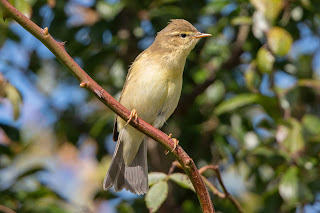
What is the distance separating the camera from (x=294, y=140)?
3.38 m

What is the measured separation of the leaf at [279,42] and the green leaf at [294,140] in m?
0.60

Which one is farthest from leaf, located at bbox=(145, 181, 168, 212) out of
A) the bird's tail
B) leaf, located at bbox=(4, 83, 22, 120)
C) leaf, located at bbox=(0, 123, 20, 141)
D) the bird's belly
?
leaf, located at bbox=(0, 123, 20, 141)

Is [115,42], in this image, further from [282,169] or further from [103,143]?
[282,169]

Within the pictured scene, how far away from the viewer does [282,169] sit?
3.42 m

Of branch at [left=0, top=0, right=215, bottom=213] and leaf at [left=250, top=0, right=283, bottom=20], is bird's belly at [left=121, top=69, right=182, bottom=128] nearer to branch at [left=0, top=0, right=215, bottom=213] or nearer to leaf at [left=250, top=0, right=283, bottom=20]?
leaf at [left=250, top=0, right=283, bottom=20]

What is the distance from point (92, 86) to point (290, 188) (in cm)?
190

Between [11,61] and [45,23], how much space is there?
51cm

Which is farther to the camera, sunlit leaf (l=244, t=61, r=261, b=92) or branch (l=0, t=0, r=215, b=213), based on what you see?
sunlit leaf (l=244, t=61, r=261, b=92)

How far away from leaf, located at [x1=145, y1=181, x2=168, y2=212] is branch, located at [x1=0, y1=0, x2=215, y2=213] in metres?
0.62

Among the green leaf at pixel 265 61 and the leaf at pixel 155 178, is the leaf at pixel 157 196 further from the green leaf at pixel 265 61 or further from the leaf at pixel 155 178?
the green leaf at pixel 265 61

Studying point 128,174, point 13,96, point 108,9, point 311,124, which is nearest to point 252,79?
point 311,124

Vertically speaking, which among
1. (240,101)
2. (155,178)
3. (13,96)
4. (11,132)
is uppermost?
(11,132)

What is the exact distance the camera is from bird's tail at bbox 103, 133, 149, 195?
3.02m

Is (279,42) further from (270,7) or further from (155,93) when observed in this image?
(155,93)
